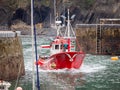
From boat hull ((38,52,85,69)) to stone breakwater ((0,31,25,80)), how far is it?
8661mm

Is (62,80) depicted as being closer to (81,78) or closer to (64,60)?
(81,78)

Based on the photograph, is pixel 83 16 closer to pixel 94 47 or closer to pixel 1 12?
pixel 1 12

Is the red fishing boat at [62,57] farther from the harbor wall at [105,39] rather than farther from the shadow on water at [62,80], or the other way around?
the harbor wall at [105,39]

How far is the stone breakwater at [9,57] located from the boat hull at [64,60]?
866 centimetres

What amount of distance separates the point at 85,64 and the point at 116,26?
13697 mm

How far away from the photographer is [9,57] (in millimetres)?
41000

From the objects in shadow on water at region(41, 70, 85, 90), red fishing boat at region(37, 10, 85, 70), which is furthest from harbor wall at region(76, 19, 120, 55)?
shadow on water at region(41, 70, 85, 90)

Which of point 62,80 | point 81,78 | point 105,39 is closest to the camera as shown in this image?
point 62,80

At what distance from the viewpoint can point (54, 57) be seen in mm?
50281

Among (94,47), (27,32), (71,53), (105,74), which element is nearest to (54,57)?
(71,53)

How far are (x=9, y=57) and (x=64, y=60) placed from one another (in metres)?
11.1

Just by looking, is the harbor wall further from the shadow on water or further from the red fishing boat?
the shadow on water

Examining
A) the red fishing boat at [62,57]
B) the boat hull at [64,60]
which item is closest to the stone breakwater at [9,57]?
the boat hull at [64,60]

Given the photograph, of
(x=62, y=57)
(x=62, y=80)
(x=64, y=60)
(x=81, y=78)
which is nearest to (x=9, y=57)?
(x=62, y=80)
